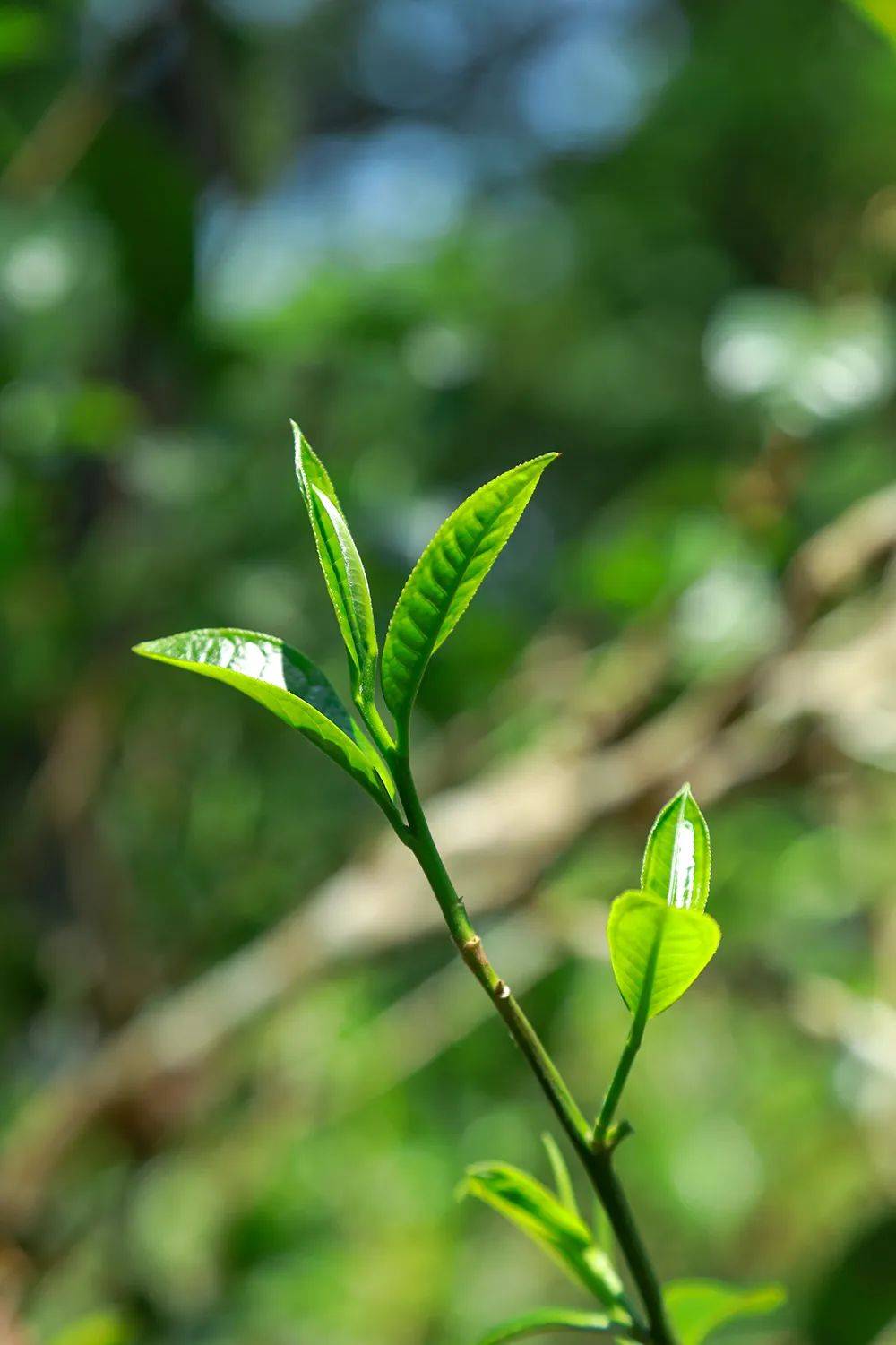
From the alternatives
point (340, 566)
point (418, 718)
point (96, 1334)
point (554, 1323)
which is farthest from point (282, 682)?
point (418, 718)

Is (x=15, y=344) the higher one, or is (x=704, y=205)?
(x=704, y=205)

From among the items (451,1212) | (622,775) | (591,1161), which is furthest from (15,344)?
(451,1212)

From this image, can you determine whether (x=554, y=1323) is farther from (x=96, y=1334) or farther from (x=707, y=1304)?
(x=96, y=1334)

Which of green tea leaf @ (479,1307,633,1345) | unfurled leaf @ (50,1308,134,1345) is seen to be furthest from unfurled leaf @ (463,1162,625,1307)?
unfurled leaf @ (50,1308,134,1345)

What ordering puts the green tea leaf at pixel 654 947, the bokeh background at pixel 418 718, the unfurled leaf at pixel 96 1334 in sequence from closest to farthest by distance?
the green tea leaf at pixel 654 947 < the unfurled leaf at pixel 96 1334 < the bokeh background at pixel 418 718

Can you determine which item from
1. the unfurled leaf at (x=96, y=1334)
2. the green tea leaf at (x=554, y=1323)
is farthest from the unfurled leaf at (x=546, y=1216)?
the unfurled leaf at (x=96, y=1334)

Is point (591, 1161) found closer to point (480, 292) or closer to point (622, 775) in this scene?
point (622, 775)

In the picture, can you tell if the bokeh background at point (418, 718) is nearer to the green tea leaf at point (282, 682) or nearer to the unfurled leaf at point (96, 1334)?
Answer: the unfurled leaf at point (96, 1334)
